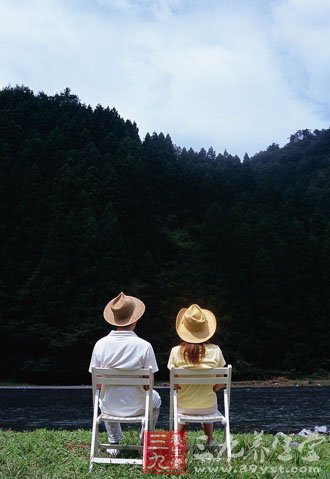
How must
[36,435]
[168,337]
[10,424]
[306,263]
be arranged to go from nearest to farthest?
[36,435]
[10,424]
[168,337]
[306,263]

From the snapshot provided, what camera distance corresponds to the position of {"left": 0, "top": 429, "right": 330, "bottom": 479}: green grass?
3.76m

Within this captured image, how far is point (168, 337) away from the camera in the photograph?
44219 mm

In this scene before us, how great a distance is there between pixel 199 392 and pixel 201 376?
22 centimetres

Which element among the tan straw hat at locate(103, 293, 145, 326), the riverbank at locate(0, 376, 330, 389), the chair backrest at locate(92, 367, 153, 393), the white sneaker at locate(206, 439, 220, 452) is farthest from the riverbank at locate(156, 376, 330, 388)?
the chair backrest at locate(92, 367, 153, 393)

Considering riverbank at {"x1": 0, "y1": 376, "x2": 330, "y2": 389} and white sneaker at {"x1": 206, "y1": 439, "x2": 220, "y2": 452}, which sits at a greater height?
white sneaker at {"x1": 206, "y1": 439, "x2": 220, "y2": 452}

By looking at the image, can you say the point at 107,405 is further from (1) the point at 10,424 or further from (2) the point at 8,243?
(2) the point at 8,243

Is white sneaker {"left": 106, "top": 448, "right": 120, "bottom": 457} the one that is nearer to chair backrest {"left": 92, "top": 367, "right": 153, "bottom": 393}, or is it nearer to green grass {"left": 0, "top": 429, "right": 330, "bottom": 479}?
green grass {"left": 0, "top": 429, "right": 330, "bottom": 479}

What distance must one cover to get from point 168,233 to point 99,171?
995 centimetres

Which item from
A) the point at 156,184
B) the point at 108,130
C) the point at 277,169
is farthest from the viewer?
the point at 277,169

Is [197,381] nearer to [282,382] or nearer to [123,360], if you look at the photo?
[123,360]

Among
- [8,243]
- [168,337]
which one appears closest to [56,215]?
[8,243]

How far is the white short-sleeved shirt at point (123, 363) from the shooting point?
14.2 feet

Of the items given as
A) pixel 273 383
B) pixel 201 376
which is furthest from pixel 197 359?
pixel 273 383

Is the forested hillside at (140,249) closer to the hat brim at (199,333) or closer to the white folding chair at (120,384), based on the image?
the hat brim at (199,333)
